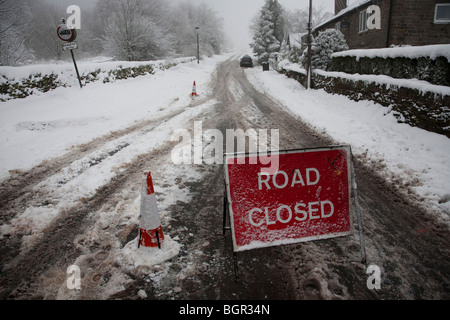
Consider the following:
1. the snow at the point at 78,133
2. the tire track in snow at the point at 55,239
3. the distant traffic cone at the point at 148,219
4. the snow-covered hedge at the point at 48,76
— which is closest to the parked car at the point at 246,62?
the snow-covered hedge at the point at 48,76

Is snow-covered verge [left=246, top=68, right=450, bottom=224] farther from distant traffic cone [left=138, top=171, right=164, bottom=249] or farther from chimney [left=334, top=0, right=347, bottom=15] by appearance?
chimney [left=334, top=0, right=347, bottom=15]

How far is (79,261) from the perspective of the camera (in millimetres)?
2773

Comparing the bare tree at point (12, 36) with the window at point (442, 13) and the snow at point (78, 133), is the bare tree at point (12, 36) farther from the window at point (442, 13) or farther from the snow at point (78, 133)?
the window at point (442, 13)

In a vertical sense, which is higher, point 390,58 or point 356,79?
point 390,58

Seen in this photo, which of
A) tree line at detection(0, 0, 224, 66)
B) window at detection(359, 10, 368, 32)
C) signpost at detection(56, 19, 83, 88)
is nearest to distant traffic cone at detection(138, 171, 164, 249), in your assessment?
signpost at detection(56, 19, 83, 88)

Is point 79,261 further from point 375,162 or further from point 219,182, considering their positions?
point 375,162

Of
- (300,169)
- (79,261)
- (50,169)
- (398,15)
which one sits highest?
(398,15)

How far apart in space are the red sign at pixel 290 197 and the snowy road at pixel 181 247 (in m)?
0.30

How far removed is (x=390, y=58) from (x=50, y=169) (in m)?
10.4

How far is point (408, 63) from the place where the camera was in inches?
291

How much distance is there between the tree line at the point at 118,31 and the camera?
19.3m

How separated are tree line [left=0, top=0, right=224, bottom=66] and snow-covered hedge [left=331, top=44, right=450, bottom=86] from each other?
20255mm
